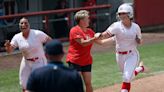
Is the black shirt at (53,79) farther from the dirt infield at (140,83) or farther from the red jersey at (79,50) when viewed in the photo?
the dirt infield at (140,83)

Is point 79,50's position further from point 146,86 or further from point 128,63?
point 146,86

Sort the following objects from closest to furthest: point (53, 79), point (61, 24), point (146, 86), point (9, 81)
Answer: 1. point (53, 79)
2. point (146, 86)
3. point (9, 81)
4. point (61, 24)

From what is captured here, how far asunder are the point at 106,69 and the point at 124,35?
4.83 m

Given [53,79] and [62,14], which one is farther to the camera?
[62,14]

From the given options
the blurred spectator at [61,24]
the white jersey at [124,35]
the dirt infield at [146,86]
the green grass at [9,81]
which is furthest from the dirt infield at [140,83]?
the blurred spectator at [61,24]

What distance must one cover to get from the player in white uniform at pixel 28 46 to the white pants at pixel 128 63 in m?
1.41

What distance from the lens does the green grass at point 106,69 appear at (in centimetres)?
1208

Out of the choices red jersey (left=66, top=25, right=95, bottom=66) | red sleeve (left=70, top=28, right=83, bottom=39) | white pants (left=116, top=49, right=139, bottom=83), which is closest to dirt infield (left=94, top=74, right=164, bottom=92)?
white pants (left=116, top=49, right=139, bottom=83)

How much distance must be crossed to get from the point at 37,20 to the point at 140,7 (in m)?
6.74

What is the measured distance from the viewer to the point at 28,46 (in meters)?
8.96

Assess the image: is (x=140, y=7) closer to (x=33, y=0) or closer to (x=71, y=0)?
(x=71, y=0)

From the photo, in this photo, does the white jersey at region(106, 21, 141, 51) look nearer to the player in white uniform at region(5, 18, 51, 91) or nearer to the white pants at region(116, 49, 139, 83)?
the white pants at region(116, 49, 139, 83)

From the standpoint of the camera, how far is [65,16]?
774 inches

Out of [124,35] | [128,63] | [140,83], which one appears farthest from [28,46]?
[140,83]
